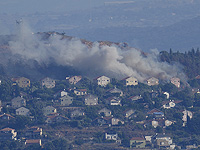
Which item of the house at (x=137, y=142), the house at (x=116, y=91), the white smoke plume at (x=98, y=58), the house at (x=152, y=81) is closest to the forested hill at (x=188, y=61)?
the white smoke plume at (x=98, y=58)

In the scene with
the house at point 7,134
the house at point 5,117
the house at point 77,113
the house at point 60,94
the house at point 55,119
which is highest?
the house at point 60,94

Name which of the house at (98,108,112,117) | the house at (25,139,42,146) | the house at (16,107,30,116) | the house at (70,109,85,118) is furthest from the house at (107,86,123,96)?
the house at (25,139,42,146)

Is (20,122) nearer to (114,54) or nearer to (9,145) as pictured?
(9,145)

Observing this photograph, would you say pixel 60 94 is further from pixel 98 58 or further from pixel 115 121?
pixel 98 58

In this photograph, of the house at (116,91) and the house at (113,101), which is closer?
the house at (113,101)

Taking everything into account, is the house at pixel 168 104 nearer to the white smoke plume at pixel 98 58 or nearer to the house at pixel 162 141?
the house at pixel 162 141

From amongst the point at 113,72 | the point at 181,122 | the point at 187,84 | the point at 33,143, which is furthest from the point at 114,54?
the point at 33,143
